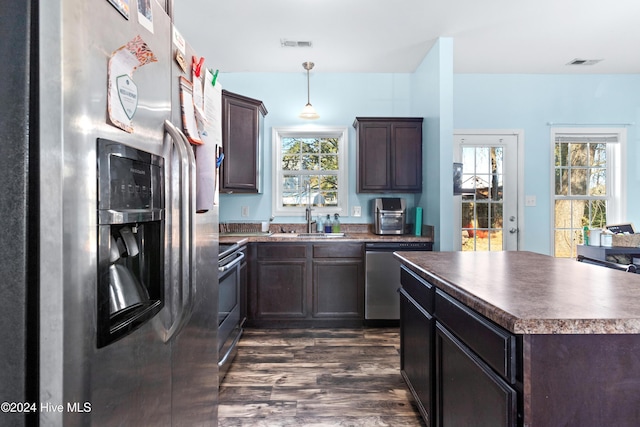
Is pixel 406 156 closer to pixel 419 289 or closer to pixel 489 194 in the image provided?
pixel 489 194

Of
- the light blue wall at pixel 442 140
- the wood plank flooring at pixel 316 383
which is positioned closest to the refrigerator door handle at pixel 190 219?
the wood plank flooring at pixel 316 383

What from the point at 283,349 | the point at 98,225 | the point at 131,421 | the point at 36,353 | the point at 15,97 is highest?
the point at 15,97

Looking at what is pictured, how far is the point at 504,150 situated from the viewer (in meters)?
4.02

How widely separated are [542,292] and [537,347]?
316 mm

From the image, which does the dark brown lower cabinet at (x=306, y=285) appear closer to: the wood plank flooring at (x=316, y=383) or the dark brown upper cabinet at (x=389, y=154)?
the wood plank flooring at (x=316, y=383)

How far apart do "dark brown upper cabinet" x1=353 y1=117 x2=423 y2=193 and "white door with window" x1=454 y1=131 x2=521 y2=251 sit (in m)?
0.78

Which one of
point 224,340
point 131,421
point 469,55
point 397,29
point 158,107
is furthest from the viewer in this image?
→ point 469,55

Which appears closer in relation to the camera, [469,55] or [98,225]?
[98,225]

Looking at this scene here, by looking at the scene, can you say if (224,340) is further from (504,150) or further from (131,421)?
(504,150)

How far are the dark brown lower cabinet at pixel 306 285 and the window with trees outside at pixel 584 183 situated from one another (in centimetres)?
264

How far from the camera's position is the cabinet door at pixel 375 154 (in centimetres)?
359

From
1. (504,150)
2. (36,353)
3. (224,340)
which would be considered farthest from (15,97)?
(504,150)

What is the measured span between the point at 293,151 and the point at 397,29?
66.9 inches

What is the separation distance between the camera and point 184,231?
944 mm
